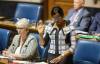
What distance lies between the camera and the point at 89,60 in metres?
3.80

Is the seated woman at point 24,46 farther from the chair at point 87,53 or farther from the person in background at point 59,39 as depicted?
the chair at point 87,53

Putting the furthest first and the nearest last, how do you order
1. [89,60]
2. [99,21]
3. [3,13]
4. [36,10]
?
[3,13] → [36,10] → [99,21] → [89,60]

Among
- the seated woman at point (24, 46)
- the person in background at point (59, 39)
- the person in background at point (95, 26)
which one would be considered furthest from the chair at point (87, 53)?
the person in background at point (95, 26)

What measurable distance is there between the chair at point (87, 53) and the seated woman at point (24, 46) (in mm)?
499

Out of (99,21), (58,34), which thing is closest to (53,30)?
(58,34)

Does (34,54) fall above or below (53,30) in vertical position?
below

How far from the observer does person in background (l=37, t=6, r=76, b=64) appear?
3820mm

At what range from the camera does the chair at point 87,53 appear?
3762mm

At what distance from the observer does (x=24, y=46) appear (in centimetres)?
392

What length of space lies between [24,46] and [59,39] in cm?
43

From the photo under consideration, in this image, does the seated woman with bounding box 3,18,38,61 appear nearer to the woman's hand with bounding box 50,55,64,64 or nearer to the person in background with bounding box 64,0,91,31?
the woman's hand with bounding box 50,55,64,64

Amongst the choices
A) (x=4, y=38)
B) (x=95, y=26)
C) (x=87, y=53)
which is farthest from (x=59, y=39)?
(x=95, y=26)

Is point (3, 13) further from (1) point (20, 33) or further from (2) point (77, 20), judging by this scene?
(1) point (20, 33)

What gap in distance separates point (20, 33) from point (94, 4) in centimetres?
244
